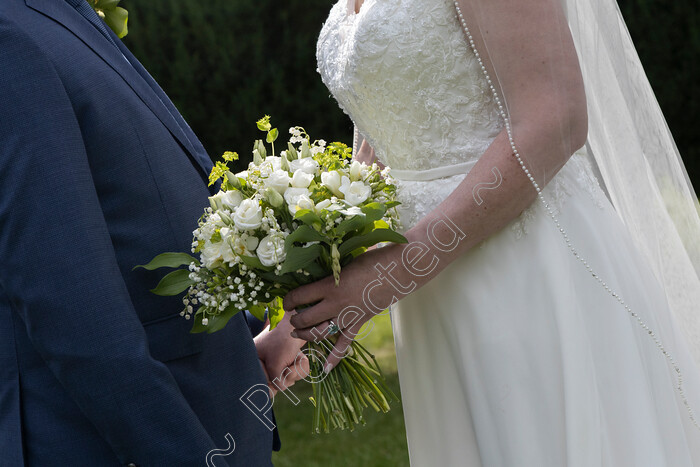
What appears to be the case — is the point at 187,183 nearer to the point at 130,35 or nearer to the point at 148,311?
the point at 148,311

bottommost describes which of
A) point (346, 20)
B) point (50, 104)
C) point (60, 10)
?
point (50, 104)

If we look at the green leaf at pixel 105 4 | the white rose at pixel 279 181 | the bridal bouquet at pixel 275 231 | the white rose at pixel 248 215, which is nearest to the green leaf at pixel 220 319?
the bridal bouquet at pixel 275 231

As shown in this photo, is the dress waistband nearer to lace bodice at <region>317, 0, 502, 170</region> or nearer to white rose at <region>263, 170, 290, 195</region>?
lace bodice at <region>317, 0, 502, 170</region>

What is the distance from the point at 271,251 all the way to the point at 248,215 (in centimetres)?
11

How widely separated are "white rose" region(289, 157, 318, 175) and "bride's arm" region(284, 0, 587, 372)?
0.91 feet

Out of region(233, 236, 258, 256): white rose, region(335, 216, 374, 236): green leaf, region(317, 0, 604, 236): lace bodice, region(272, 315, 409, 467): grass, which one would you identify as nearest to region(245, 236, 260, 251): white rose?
region(233, 236, 258, 256): white rose

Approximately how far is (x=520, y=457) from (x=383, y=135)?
40.3 inches

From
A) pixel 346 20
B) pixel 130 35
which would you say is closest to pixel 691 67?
pixel 130 35

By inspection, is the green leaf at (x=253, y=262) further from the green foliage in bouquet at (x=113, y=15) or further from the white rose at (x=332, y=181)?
the green foliage in bouquet at (x=113, y=15)

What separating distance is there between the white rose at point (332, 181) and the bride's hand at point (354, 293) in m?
0.22

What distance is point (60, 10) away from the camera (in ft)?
5.92

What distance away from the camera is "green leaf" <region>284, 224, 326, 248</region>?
184 centimetres

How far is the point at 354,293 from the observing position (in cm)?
201

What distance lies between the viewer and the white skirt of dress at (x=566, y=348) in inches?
79.4
